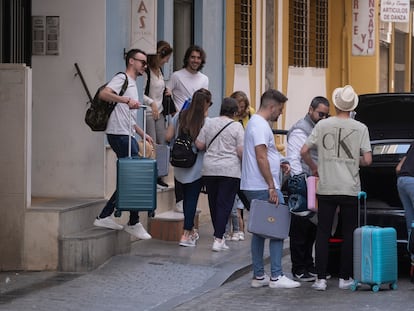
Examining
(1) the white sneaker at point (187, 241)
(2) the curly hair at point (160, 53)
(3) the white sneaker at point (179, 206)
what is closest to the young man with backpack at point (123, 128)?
(1) the white sneaker at point (187, 241)

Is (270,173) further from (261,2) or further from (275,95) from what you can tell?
(261,2)

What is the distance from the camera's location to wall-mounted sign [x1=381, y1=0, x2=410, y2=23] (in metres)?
24.7

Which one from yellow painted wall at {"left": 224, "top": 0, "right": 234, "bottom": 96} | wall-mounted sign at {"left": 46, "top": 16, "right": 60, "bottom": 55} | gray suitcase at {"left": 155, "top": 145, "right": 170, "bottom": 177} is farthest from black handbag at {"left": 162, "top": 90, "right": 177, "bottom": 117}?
yellow painted wall at {"left": 224, "top": 0, "right": 234, "bottom": 96}

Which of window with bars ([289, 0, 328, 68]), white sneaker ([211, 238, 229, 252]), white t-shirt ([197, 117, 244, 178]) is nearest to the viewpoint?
white t-shirt ([197, 117, 244, 178])

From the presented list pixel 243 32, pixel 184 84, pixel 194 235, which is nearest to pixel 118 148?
pixel 194 235

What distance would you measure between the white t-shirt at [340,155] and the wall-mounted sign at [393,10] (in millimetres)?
14392

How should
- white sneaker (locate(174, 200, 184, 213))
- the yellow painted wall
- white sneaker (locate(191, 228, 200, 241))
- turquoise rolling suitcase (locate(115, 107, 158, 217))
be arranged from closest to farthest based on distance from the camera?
turquoise rolling suitcase (locate(115, 107, 158, 217)) → white sneaker (locate(191, 228, 200, 241)) → white sneaker (locate(174, 200, 184, 213)) → the yellow painted wall

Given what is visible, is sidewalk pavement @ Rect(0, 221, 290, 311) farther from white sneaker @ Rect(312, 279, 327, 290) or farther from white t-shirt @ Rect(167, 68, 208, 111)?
white t-shirt @ Rect(167, 68, 208, 111)

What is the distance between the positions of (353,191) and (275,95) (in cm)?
121

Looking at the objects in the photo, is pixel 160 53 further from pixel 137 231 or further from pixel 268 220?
pixel 268 220

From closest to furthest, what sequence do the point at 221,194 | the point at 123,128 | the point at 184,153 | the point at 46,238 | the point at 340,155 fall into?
the point at 340,155 < the point at 46,238 < the point at 123,128 < the point at 221,194 < the point at 184,153

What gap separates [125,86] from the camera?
12.1 metres

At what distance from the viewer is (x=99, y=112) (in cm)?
1206

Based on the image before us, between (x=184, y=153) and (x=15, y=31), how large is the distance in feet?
8.16
